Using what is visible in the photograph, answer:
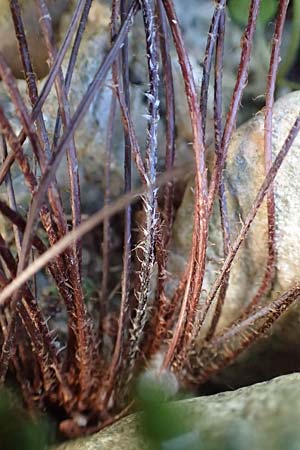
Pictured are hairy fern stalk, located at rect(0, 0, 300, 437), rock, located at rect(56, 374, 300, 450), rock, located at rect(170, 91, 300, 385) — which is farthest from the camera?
rock, located at rect(170, 91, 300, 385)

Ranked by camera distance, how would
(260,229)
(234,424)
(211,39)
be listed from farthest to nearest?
(260,229)
(211,39)
(234,424)

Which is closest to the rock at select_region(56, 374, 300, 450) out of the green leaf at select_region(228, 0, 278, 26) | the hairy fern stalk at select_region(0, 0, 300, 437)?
the hairy fern stalk at select_region(0, 0, 300, 437)

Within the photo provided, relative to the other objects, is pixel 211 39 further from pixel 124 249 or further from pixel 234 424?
pixel 234 424

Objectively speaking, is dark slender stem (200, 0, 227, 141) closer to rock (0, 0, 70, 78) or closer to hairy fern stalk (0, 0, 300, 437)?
hairy fern stalk (0, 0, 300, 437)

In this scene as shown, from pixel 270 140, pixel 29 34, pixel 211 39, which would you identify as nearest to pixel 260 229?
pixel 270 140

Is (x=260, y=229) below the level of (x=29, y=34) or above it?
below

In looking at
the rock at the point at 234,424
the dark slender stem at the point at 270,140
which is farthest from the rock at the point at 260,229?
the rock at the point at 234,424
